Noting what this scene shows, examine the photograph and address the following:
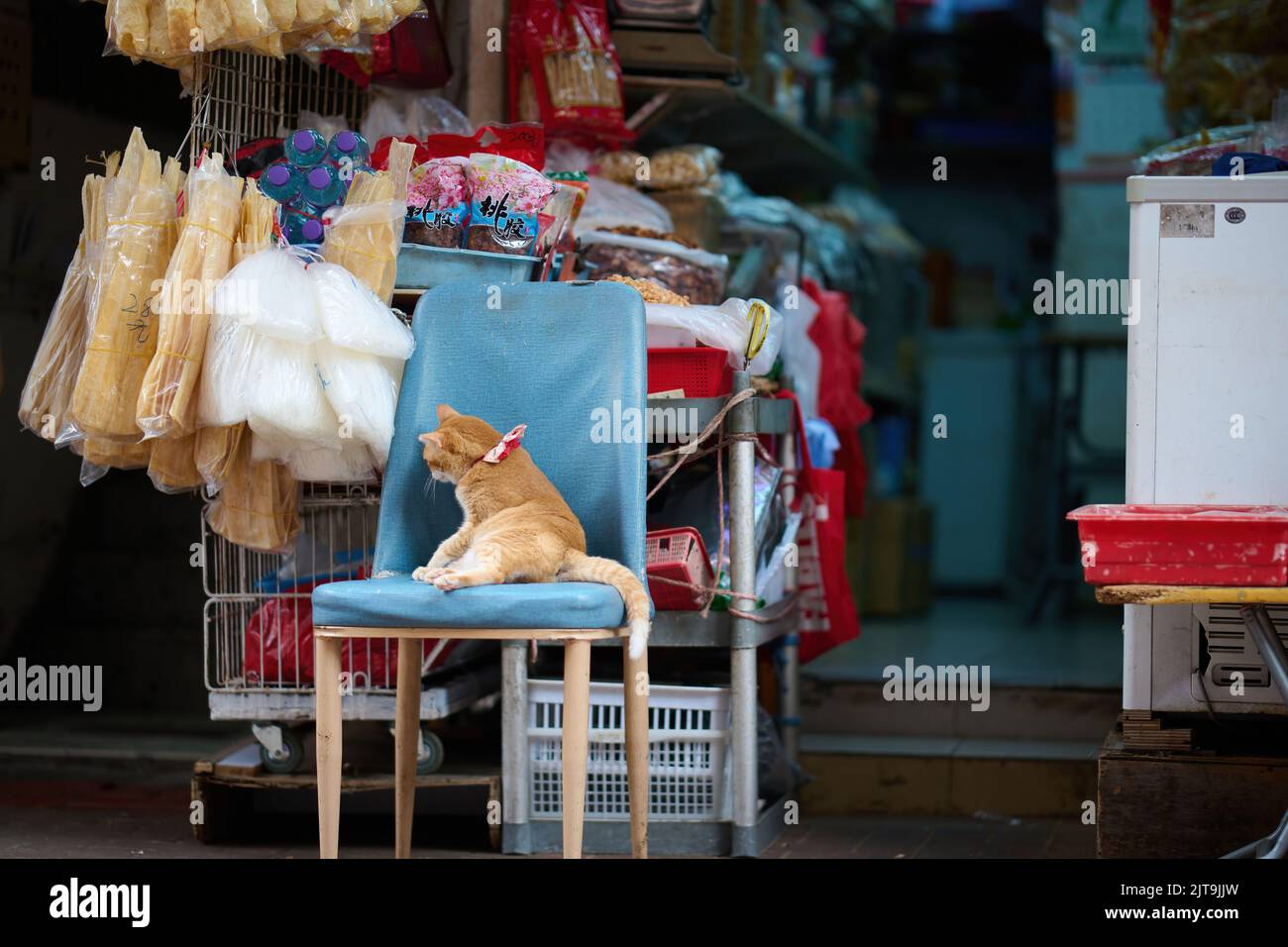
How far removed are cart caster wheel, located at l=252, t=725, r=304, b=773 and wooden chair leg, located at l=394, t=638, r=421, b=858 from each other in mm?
539

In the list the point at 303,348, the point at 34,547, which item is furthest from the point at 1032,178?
the point at 303,348

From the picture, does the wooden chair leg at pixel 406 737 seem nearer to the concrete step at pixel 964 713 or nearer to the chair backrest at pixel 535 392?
the chair backrest at pixel 535 392

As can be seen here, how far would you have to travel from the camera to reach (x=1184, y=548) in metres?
2.50

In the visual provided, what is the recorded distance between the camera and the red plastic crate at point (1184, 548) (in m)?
2.46

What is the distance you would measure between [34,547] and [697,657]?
2.26 meters

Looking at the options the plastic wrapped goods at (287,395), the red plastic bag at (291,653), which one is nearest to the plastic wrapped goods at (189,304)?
the plastic wrapped goods at (287,395)

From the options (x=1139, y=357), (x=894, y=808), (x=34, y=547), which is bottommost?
(x=894, y=808)

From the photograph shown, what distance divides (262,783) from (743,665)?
106cm

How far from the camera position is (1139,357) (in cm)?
289

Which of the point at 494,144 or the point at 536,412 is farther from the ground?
the point at 494,144

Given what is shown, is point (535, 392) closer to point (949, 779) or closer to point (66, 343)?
point (66, 343)

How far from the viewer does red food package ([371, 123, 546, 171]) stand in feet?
11.1

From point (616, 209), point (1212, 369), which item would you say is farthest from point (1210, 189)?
point (616, 209)
